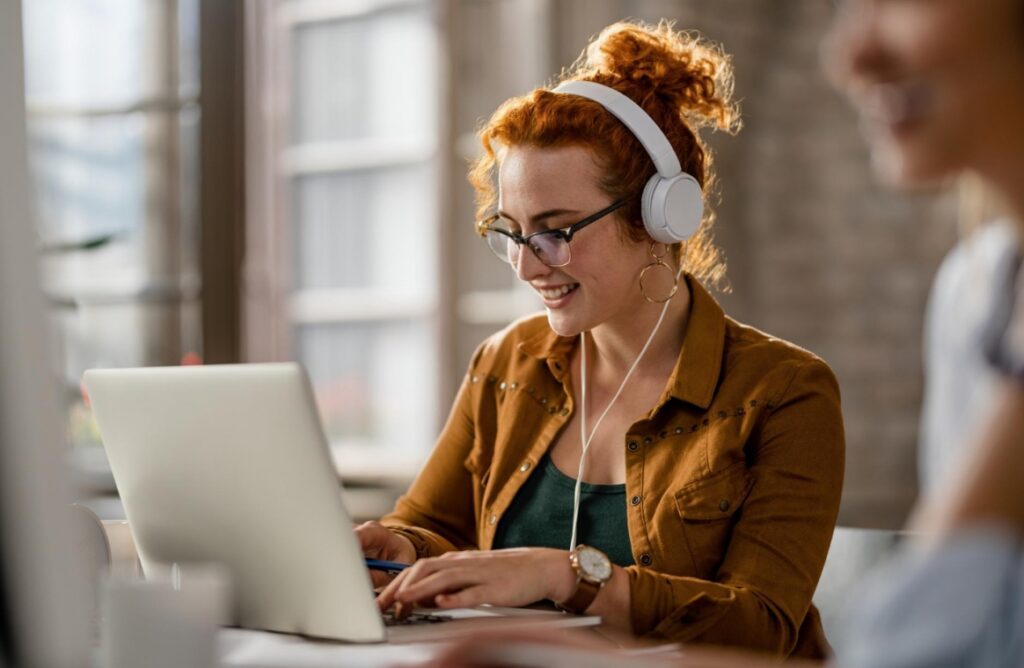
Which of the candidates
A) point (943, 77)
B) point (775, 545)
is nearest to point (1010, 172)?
point (943, 77)

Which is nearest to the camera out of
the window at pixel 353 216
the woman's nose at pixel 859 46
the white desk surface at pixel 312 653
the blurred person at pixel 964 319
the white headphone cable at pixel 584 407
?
the blurred person at pixel 964 319

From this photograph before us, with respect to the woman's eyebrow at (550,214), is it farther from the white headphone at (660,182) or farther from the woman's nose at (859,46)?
the woman's nose at (859,46)

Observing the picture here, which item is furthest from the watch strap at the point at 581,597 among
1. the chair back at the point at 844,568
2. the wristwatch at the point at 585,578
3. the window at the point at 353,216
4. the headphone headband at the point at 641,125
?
the window at the point at 353,216

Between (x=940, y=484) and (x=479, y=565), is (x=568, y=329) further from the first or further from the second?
(x=940, y=484)

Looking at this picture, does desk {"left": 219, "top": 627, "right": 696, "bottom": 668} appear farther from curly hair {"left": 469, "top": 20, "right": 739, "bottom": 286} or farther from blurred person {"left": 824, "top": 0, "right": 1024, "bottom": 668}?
curly hair {"left": 469, "top": 20, "right": 739, "bottom": 286}

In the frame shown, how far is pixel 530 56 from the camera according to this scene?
3.92m

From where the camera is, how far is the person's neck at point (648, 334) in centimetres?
176

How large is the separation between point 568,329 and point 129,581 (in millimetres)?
919

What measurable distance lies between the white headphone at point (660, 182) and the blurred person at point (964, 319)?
0.81m

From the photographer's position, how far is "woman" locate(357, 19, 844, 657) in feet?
4.90

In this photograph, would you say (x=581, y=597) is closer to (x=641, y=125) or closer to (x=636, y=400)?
(x=636, y=400)

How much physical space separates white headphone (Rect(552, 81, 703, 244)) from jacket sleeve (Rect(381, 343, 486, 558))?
0.40 metres

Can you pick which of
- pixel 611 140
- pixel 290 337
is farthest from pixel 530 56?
pixel 611 140

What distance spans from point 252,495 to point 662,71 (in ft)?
3.05
